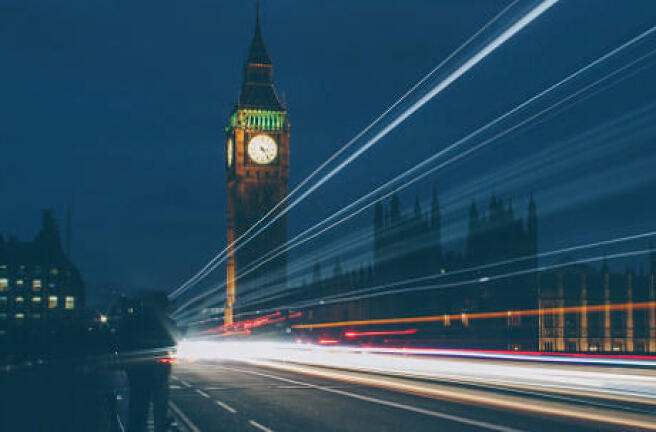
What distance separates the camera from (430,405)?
621 inches

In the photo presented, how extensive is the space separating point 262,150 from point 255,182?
523 cm

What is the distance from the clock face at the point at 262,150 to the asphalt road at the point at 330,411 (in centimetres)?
9721

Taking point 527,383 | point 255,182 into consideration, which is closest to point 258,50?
point 255,182

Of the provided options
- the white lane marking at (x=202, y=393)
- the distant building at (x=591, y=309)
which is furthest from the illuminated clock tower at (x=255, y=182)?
the white lane marking at (x=202, y=393)

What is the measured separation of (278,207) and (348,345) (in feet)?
245

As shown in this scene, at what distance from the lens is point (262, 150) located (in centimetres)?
11856

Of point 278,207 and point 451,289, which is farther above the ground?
point 278,207

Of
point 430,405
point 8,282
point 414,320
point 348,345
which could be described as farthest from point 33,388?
point 8,282

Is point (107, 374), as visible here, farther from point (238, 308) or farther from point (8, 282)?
point (8, 282)

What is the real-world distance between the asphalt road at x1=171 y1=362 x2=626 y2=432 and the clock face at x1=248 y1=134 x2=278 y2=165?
9721cm

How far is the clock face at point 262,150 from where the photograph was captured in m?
118

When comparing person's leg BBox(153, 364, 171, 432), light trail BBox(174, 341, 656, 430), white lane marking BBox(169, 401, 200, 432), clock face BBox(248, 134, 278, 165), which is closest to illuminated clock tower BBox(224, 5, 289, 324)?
clock face BBox(248, 134, 278, 165)

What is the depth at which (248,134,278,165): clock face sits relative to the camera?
4643 inches

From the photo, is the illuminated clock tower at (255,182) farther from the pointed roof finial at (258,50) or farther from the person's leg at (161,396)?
the person's leg at (161,396)
